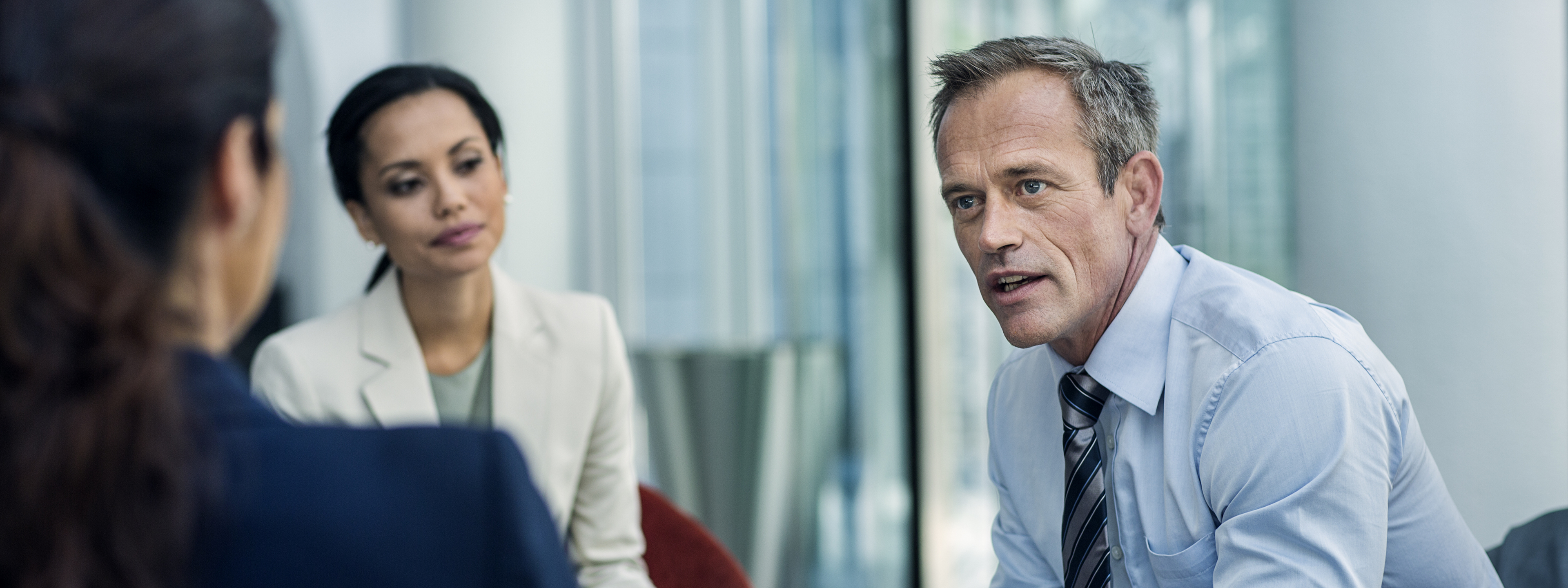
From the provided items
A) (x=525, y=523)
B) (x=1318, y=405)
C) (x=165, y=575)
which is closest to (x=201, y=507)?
(x=165, y=575)

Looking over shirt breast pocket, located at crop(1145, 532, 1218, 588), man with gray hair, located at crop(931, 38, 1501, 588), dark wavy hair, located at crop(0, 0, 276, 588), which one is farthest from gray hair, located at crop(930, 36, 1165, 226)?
dark wavy hair, located at crop(0, 0, 276, 588)

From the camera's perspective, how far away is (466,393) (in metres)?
1.98

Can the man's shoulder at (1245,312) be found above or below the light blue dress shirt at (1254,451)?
above

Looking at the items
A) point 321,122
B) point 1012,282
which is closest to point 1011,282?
point 1012,282

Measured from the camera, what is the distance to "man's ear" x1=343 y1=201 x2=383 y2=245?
1891mm

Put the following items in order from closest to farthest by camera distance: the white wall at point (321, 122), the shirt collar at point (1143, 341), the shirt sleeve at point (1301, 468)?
the shirt sleeve at point (1301, 468), the shirt collar at point (1143, 341), the white wall at point (321, 122)

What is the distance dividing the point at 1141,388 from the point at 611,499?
3.16 ft

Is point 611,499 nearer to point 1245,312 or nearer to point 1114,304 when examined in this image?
point 1114,304

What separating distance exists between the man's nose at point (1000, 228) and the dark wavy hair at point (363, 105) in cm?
97

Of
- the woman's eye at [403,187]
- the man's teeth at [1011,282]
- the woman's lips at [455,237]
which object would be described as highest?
the woman's eye at [403,187]

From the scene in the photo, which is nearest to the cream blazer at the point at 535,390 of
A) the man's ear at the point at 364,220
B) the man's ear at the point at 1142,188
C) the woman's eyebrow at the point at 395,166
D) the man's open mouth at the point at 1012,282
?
the man's ear at the point at 364,220

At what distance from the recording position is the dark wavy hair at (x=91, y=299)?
21.8 inches

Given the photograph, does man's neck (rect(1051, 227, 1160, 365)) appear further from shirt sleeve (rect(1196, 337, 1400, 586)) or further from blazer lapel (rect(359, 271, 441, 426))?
blazer lapel (rect(359, 271, 441, 426))

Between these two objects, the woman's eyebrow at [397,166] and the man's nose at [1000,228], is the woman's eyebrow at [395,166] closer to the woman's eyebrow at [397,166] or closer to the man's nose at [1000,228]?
the woman's eyebrow at [397,166]
